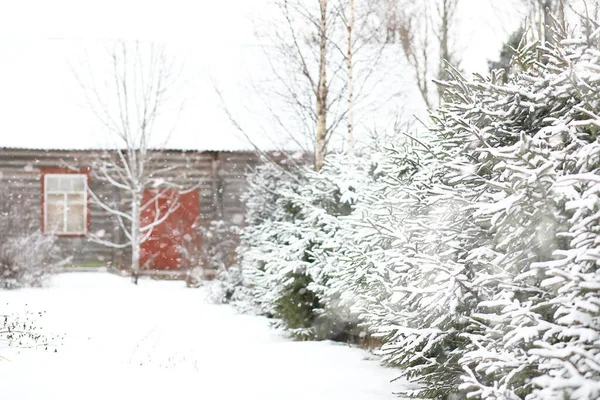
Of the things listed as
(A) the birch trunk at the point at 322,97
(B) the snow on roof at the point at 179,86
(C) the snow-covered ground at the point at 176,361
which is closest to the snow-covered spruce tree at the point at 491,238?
(C) the snow-covered ground at the point at 176,361

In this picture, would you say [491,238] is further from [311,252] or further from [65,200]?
[65,200]

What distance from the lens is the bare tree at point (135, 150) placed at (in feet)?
59.0

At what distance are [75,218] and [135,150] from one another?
10.3 feet

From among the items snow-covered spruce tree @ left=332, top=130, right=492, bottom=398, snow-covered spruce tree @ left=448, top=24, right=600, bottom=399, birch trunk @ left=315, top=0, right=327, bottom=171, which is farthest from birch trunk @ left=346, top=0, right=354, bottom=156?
snow-covered spruce tree @ left=448, top=24, right=600, bottom=399

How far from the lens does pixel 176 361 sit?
8.11 metres

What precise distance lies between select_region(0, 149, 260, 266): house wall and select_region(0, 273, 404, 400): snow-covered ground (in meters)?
6.42

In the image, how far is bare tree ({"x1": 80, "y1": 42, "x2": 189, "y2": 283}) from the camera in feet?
59.0

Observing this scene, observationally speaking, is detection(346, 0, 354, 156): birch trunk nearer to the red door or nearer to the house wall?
the house wall

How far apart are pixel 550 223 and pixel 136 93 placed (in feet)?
52.6

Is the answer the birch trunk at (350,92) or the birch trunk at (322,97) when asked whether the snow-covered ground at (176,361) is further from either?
the birch trunk at (350,92)

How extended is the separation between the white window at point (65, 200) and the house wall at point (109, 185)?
0.21 m

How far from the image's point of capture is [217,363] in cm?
812

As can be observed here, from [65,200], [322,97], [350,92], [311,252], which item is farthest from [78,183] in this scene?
[311,252]

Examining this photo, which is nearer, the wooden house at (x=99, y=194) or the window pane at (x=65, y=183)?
the wooden house at (x=99, y=194)
